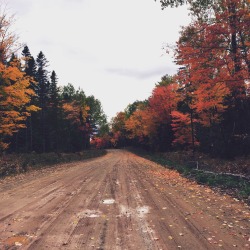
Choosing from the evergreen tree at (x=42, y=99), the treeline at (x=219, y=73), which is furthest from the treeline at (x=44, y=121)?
the treeline at (x=219, y=73)

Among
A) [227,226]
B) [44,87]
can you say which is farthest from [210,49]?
[44,87]

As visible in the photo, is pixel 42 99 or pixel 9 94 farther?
pixel 42 99

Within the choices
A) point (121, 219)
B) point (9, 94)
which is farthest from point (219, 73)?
point (9, 94)

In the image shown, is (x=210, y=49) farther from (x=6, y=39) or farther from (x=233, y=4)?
(x=6, y=39)

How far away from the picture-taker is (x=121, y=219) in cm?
778

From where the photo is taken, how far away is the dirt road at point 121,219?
6061mm

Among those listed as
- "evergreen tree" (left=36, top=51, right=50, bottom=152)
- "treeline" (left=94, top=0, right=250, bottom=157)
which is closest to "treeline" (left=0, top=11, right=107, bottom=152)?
"evergreen tree" (left=36, top=51, right=50, bottom=152)

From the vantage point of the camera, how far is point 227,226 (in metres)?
7.28

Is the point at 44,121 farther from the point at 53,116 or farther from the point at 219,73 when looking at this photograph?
the point at 219,73

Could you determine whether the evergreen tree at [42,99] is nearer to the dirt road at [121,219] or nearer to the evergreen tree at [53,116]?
the evergreen tree at [53,116]

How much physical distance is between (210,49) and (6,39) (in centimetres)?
1688

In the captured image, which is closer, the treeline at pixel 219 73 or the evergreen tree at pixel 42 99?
the treeline at pixel 219 73

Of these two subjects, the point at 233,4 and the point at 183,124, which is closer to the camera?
the point at 233,4

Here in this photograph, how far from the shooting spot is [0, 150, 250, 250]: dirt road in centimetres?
606
